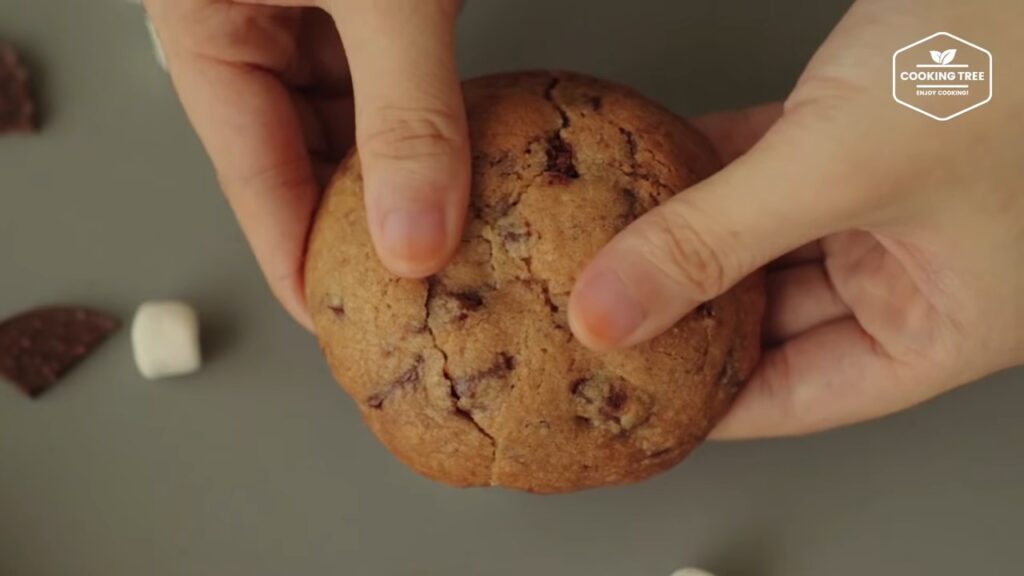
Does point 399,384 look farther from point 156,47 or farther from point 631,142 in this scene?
point 156,47

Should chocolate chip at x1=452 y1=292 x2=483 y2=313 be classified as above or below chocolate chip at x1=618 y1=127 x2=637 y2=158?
below

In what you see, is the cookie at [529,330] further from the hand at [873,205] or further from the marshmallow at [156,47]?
the marshmallow at [156,47]

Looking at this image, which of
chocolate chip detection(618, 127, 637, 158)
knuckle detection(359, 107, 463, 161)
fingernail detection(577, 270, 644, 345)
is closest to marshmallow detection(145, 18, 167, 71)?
knuckle detection(359, 107, 463, 161)

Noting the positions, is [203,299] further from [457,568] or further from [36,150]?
[457,568]

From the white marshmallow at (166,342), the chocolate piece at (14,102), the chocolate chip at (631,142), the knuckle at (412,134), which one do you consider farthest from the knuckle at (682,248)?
the chocolate piece at (14,102)

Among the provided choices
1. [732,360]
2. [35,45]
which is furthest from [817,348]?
[35,45]

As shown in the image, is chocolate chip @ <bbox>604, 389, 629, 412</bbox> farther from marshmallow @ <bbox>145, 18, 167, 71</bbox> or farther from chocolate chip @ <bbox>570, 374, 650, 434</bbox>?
marshmallow @ <bbox>145, 18, 167, 71</bbox>

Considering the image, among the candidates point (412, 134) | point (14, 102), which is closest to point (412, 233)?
point (412, 134)
